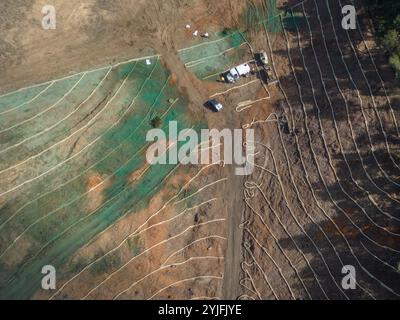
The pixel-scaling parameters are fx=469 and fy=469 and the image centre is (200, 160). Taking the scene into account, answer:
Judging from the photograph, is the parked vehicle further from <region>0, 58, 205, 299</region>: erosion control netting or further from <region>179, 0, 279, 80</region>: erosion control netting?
<region>179, 0, 279, 80</region>: erosion control netting

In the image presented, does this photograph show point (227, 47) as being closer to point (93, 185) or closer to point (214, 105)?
point (214, 105)

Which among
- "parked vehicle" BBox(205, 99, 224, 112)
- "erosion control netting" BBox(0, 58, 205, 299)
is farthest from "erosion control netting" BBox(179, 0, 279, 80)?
"erosion control netting" BBox(0, 58, 205, 299)

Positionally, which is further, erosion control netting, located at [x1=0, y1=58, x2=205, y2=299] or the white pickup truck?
the white pickup truck

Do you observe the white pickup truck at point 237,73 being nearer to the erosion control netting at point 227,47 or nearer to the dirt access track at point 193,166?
the dirt access track at point 193,166

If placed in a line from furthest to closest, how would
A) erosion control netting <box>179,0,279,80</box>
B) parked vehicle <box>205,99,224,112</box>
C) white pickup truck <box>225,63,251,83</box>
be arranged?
erosion control netting <box>179,0,279,80</box> < white pickup truck <box>225,63,251,83</box> < parked vehicle <box>205,99,224,112</box>

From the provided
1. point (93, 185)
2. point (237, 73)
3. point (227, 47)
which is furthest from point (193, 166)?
point (227, 47)

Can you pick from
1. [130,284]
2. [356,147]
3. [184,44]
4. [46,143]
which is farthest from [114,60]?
[356,147]
